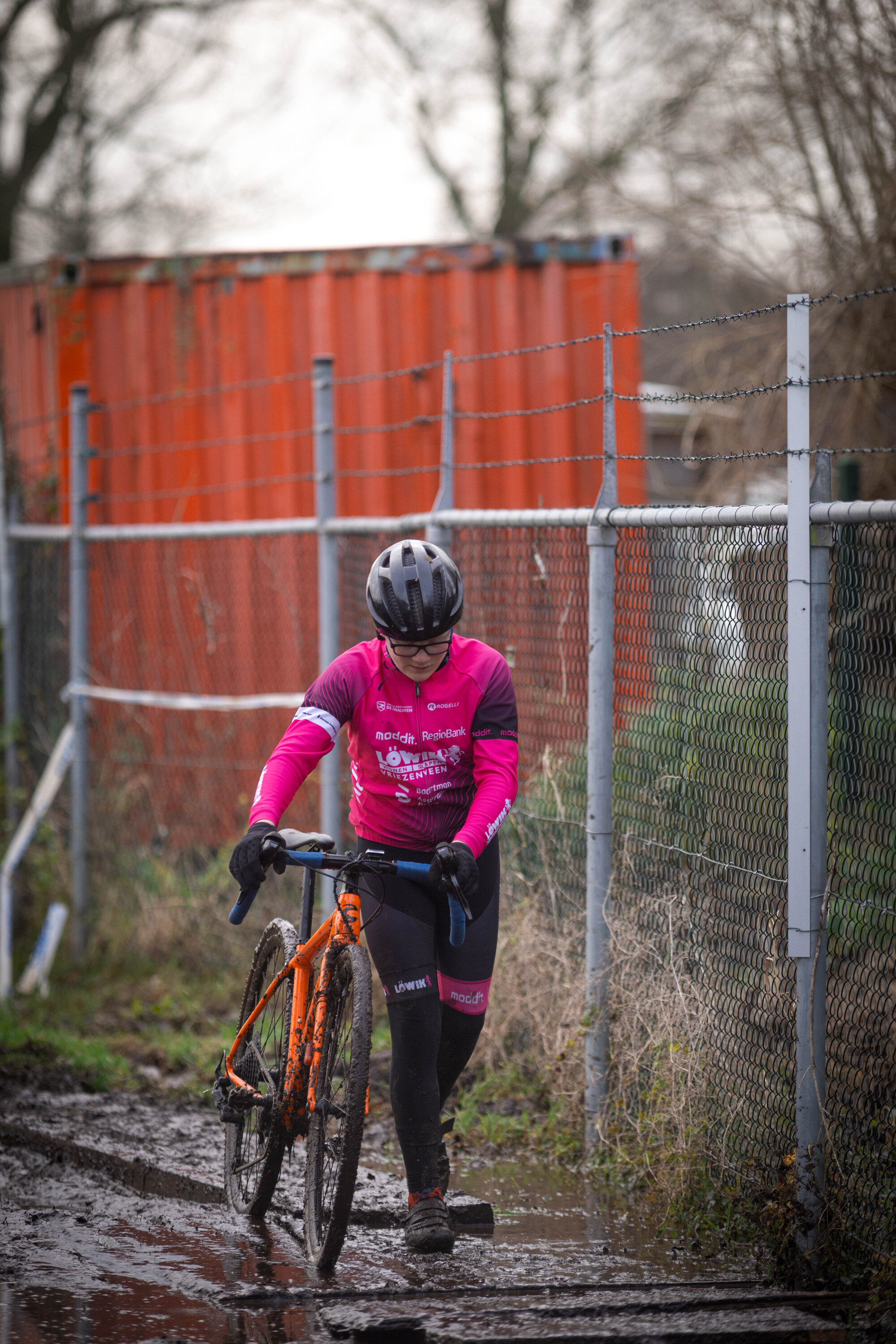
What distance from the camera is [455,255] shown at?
374 inches

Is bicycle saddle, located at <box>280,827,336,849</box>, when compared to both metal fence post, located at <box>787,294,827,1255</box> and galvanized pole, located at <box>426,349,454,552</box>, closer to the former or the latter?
metal fence post, located at <box>787,294,827,1255</box>

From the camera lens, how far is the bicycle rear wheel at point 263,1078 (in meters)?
4.36

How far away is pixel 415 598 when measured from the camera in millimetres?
4094

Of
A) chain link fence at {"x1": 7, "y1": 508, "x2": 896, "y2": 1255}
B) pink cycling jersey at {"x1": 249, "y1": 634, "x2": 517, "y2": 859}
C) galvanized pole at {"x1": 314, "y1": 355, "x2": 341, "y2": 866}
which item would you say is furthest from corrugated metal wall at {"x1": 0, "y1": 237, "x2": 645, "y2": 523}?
pink cycling jersey at {"x1": 249, "y1": 634, "x2": 517, "y2": 859}

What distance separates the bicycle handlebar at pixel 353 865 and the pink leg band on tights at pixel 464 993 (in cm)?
43

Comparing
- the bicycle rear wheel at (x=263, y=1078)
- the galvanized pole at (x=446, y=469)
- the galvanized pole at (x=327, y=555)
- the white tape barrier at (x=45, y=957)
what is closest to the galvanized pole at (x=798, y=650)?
the bicycle rear wheel at (x=263, y=1078)

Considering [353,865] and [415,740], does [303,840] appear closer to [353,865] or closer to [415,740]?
[353,865]

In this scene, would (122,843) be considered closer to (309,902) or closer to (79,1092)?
(79,1092)

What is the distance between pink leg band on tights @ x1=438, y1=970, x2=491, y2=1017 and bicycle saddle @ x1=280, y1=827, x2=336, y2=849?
0.61 metres

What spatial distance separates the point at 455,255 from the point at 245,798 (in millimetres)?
3824

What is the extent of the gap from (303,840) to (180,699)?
3795 millimetres

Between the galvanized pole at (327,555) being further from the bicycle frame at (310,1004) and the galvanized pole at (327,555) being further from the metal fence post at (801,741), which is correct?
the metal fence post at (801,741)

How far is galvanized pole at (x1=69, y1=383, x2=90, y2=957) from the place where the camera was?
27.6 ft

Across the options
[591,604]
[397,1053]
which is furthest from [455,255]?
[397,1053]
